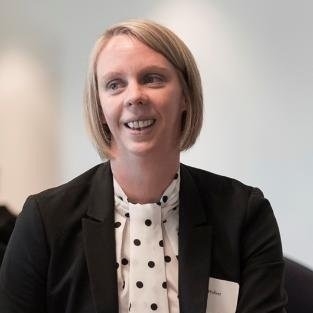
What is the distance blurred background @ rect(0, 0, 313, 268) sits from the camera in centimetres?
236

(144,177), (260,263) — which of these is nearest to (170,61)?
(144,177)

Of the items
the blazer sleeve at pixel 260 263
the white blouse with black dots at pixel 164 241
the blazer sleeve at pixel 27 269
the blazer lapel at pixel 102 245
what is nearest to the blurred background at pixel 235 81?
the blazer sleeve at pixel 260 263

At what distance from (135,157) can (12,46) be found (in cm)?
261

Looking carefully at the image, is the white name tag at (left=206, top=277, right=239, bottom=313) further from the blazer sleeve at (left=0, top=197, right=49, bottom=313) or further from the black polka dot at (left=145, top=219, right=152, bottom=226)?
the blazer sleeve at (left=0, top=197, right=49, bottom=313)

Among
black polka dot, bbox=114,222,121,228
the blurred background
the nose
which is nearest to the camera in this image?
the nose

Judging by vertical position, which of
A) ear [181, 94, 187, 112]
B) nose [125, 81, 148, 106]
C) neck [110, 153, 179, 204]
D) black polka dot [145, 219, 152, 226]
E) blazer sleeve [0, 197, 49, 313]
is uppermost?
nose [125, 81, 148, 106]

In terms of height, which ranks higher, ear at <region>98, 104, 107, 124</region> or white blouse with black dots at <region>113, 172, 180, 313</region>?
ear at <region>98, 104, 107, 124</region>

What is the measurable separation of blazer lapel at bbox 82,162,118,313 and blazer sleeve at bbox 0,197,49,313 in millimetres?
112

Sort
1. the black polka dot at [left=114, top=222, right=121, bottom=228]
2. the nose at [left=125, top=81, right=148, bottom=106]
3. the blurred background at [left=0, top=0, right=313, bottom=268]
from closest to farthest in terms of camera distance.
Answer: the nose at [left=125, top=81, right=148, bottom=106]
the black polka dot at [left=114, top=222, right=121, bottom=228]
the blurred background at [left=0, top=0, right=313, bottom=268]

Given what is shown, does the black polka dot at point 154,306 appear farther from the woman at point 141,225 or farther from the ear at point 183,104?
the ear at point 183,104

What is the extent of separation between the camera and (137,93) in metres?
1.04

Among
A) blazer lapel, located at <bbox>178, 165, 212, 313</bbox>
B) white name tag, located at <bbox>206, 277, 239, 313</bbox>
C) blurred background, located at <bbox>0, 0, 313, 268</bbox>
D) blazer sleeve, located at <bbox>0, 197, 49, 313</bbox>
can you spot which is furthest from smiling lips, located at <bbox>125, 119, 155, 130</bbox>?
blurred background, located at <bbox>0, 0, 313, 268</bbox>

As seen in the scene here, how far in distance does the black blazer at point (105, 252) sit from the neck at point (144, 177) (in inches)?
1.9

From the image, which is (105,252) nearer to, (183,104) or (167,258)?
(167,258)
